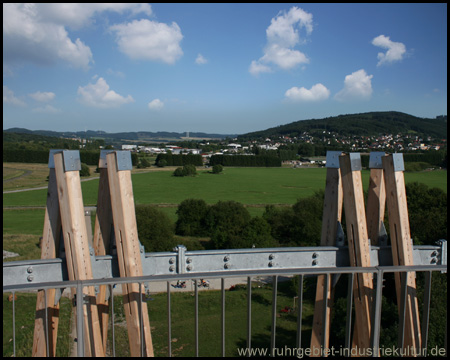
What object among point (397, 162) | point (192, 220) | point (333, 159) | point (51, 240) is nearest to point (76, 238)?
point (51, 240)

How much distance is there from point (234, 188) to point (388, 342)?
5174 centimetres

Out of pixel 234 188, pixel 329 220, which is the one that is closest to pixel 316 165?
pixel 234 188

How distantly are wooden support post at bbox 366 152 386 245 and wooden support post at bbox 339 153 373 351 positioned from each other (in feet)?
0.89

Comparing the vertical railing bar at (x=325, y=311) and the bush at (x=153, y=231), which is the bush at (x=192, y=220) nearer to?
the bush at (x=153, y=231)

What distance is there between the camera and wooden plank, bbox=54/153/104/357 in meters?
3.31

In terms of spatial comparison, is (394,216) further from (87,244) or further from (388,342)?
(388,342)

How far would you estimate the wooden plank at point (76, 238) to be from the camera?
10.9 feet


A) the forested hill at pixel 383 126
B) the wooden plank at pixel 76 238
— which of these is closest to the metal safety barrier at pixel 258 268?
Result: the wooden plank at pixel 76 238

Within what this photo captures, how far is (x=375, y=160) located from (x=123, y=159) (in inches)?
98.7

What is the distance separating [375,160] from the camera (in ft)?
13.1

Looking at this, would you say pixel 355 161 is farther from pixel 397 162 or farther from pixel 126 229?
pixel 126 229

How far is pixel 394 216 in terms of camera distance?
3861 millimetres

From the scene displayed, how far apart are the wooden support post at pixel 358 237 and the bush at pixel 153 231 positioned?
79.8ft

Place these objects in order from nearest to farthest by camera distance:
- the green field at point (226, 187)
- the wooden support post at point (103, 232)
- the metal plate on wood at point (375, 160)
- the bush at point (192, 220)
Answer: the wooden support post at point (103, 232) < the metal plate on wood at point (375, 160) < the bush at point (192, 220) < the green field at point (226, 187)
